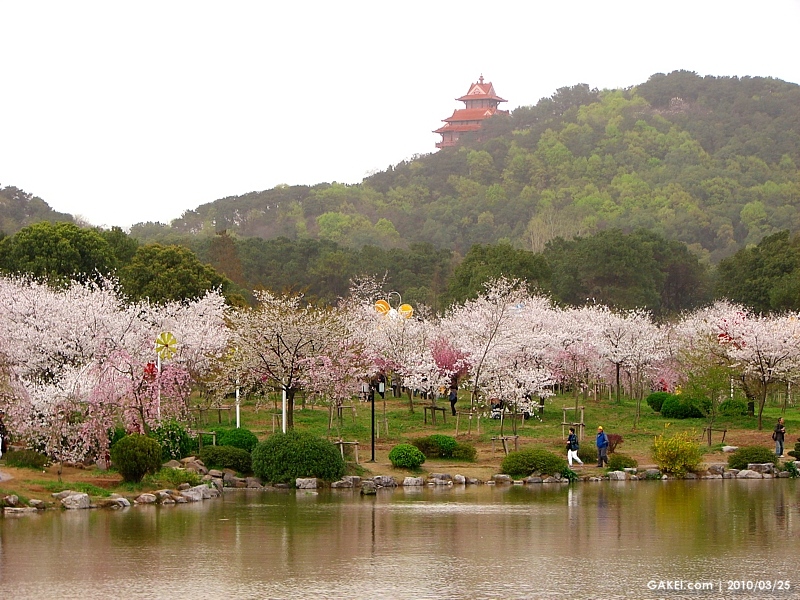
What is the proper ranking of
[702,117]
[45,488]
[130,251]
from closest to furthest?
[45,488], [130,251], [702,117]

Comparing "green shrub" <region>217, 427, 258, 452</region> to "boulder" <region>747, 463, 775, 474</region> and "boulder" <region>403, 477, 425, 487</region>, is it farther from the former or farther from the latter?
"boulder" <region>747, 463, 775, 474</region>

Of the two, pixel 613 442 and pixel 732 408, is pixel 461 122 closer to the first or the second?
pixel 732 408

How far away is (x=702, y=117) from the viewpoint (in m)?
181

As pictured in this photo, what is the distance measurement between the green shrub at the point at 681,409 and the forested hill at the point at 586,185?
7821 centimetres

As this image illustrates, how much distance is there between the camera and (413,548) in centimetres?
1933

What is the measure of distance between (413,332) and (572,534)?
29.7 m

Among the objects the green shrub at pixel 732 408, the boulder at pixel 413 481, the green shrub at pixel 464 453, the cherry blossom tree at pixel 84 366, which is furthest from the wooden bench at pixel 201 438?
the green shrub at pixel 732 408

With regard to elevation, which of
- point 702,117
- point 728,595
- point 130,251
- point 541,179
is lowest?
point 728,595

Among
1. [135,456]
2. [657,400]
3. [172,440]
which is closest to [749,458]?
[657,400]

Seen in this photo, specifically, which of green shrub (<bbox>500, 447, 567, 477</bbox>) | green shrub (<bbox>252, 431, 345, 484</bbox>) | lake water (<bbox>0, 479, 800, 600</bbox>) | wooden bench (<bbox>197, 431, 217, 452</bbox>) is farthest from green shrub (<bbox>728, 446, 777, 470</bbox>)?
wooden bench (<bbox>197, 431, 217, 452</bbox>)

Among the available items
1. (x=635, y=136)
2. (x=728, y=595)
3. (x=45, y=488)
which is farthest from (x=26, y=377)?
(x=635, y=136)

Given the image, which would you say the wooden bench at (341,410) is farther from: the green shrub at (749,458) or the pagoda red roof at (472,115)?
the pagoda red roof at (472,115)

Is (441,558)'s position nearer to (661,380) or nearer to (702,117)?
(661,380)

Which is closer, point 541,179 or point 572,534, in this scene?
point 572,534
